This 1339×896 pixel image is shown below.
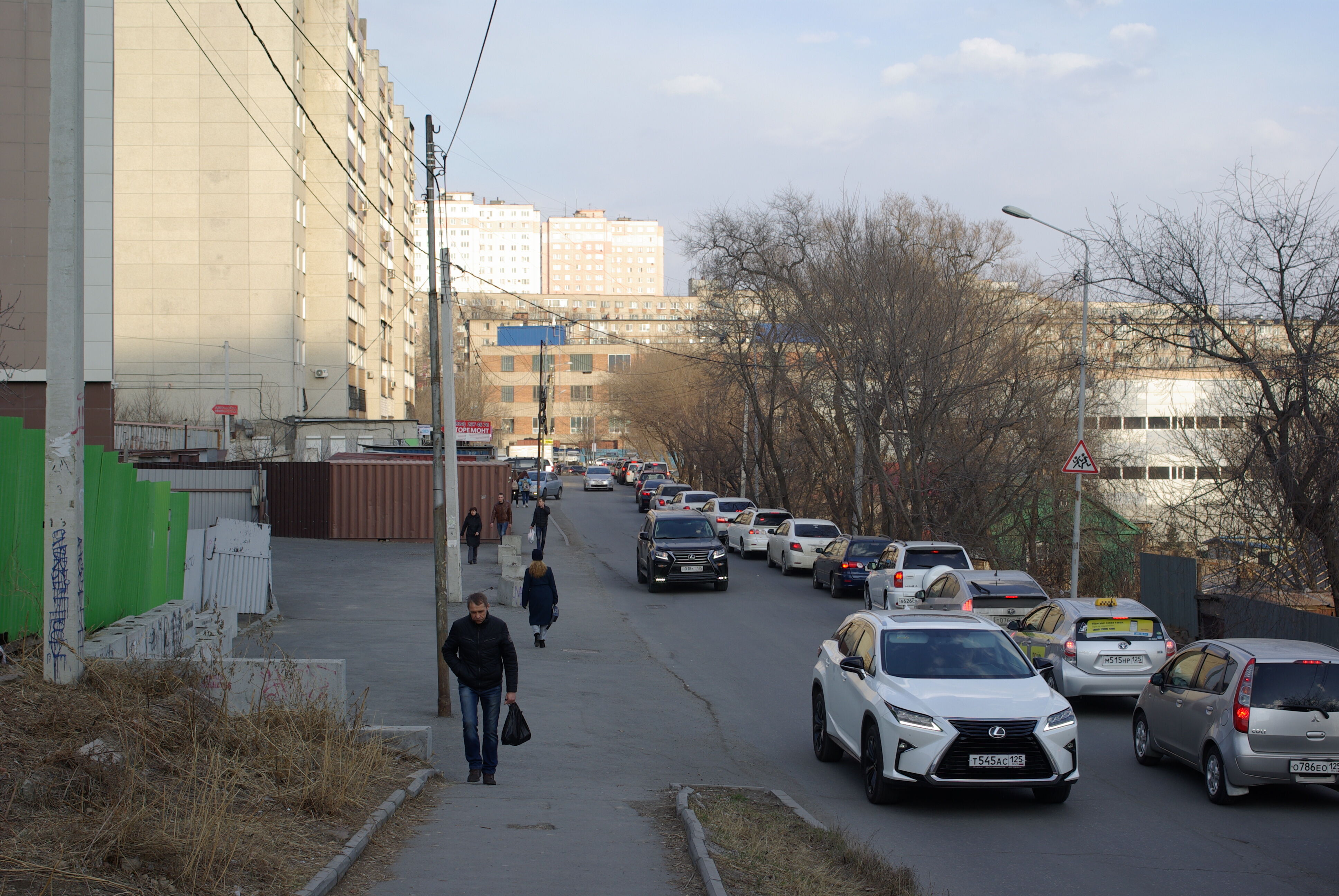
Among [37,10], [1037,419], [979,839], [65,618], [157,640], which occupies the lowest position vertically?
[979,839]

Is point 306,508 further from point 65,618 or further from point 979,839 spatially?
point 979,839

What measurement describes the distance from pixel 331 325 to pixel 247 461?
2689 cm

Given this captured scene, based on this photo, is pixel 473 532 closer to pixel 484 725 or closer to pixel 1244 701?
pixel 484 725

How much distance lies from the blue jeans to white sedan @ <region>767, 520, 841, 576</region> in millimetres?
20051

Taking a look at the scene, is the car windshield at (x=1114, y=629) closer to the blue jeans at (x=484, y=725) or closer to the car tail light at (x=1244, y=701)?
the car tail light at (x=1244, y=701)

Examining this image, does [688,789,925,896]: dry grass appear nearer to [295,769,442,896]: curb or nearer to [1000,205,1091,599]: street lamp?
[295,769,442,896]: curb

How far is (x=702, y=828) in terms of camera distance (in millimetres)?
7195

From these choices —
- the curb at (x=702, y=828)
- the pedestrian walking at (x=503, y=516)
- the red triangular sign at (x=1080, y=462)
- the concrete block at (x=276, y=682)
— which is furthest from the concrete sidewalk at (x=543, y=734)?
the red triangular sign at (x=1080, y=462)

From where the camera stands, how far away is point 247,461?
35.4 meters

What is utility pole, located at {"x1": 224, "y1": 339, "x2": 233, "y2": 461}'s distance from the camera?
144ft

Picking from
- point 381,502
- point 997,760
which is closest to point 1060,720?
point 997,760

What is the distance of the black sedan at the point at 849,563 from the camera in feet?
80.7

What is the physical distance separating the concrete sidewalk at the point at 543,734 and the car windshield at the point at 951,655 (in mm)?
1942

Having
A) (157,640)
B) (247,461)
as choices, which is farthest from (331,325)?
(157,640)
